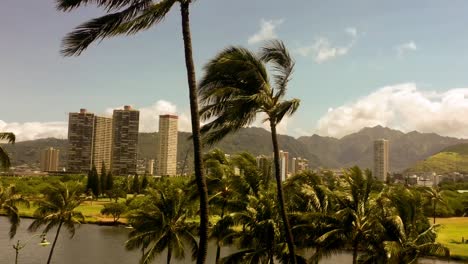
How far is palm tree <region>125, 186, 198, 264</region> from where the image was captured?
24.5 meters

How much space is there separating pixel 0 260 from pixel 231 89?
4810cm

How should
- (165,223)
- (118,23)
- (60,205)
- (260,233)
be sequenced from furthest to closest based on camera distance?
(60,205) < (165,223) < (260,233) < (118,23)

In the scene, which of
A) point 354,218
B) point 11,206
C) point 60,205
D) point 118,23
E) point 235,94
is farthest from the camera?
point 60,205

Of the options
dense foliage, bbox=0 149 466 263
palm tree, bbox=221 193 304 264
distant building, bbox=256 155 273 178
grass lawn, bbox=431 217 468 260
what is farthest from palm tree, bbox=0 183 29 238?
grass lawn, bbox=431 217 468 260

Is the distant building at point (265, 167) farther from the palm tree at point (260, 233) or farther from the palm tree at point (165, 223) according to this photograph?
the palm tree at point (165, 223)

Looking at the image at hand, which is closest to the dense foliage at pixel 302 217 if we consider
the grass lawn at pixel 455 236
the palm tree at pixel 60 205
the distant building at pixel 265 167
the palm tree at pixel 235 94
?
the distant building at pixel 265 167

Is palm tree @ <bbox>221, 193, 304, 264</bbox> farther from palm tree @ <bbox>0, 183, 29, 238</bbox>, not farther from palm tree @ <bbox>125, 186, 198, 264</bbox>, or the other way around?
palm tree @ <bbox>0, 183, 29, 238</bbox>

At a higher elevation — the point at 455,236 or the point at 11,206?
the point at 11,206

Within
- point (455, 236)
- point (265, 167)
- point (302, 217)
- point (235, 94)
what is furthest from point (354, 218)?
point (455, 236)

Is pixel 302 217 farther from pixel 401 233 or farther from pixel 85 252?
pixel 85 252

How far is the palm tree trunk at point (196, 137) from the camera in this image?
10.5m

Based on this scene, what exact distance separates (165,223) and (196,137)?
1496cm

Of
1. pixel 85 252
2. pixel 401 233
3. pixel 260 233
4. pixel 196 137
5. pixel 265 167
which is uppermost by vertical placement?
pixel 196 137

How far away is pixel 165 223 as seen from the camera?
80.9 feet
